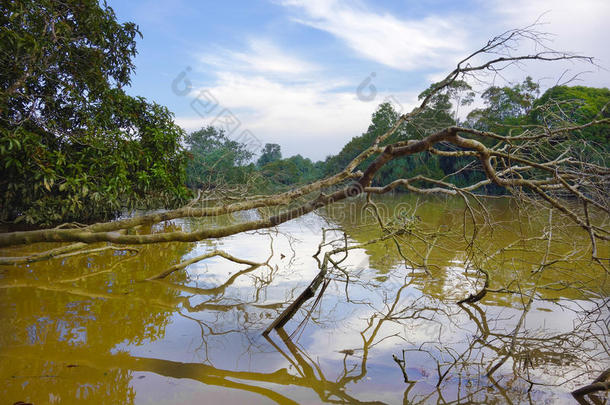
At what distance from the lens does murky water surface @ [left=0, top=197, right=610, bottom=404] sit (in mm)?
2678

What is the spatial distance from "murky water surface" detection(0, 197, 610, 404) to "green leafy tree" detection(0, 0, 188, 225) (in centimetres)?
156

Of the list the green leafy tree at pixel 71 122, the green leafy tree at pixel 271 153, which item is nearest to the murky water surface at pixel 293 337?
the green leafy tree at pixel 71 122

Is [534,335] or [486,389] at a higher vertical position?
[534,335]

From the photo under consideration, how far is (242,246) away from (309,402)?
Result: 5924 mm

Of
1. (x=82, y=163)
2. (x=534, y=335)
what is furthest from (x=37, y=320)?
(x=534, y=335)

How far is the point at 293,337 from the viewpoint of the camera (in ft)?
11.8

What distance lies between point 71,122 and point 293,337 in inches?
240

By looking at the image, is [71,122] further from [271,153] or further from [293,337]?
[271,153]

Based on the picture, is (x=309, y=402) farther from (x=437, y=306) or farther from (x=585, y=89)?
(x=585, y=89)

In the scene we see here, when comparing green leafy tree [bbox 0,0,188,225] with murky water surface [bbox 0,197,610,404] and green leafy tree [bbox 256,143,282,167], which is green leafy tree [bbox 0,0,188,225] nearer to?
murky water surface [bbox 0,197,610,404]

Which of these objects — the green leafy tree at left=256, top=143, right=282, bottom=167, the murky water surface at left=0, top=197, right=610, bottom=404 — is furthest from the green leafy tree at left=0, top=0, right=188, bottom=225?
the green leafy tree at left=256, top=143, right=282, bottom=167

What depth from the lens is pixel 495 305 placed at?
4.41 metres

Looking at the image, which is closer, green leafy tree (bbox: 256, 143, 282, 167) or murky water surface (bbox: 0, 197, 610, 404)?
murky water surface (bbox: 0, 197, 610, 404)

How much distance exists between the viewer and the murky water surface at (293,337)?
2.68m
